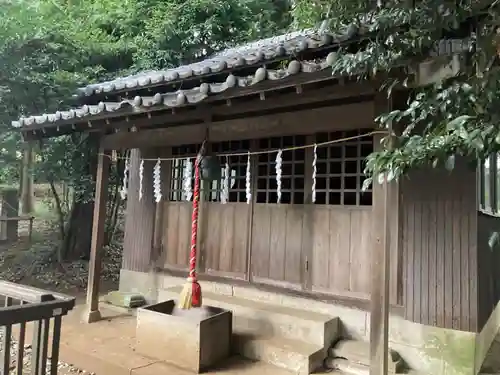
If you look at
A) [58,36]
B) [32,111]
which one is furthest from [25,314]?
[58,36]

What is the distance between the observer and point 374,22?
3809 millimetres

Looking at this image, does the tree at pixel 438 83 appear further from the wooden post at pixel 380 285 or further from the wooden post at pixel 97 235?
the wooden post at pixel 97 235

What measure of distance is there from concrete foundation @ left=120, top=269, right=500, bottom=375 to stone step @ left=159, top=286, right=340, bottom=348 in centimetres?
14

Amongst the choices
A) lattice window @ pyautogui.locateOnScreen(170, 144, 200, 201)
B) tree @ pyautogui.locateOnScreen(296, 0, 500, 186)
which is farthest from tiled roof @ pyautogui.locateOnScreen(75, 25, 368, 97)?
lattice window @ pyautogui.locateOnScreen(170, 144, 200, 201)

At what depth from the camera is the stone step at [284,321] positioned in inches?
208

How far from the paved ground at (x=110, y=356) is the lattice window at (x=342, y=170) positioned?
7.94ft

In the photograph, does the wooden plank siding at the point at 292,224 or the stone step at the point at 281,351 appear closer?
the stone step at the point at 281,351

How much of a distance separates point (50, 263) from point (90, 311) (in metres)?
5.12

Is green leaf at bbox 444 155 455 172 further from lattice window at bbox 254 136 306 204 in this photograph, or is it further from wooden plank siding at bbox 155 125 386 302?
lattice window at bbox 254 136 306 204

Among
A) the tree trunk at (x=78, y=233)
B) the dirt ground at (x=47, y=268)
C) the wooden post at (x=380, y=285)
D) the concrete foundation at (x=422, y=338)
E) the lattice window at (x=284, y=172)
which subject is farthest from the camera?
the tree trunk at (x=78, y=233)

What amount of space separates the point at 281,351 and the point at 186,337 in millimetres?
1157

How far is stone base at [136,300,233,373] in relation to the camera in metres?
4.98

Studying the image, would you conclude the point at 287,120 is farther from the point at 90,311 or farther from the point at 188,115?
the point at 90,311

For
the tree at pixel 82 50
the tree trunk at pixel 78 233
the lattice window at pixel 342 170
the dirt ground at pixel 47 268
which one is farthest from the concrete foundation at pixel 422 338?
the tree trunk at pixel 78 233
